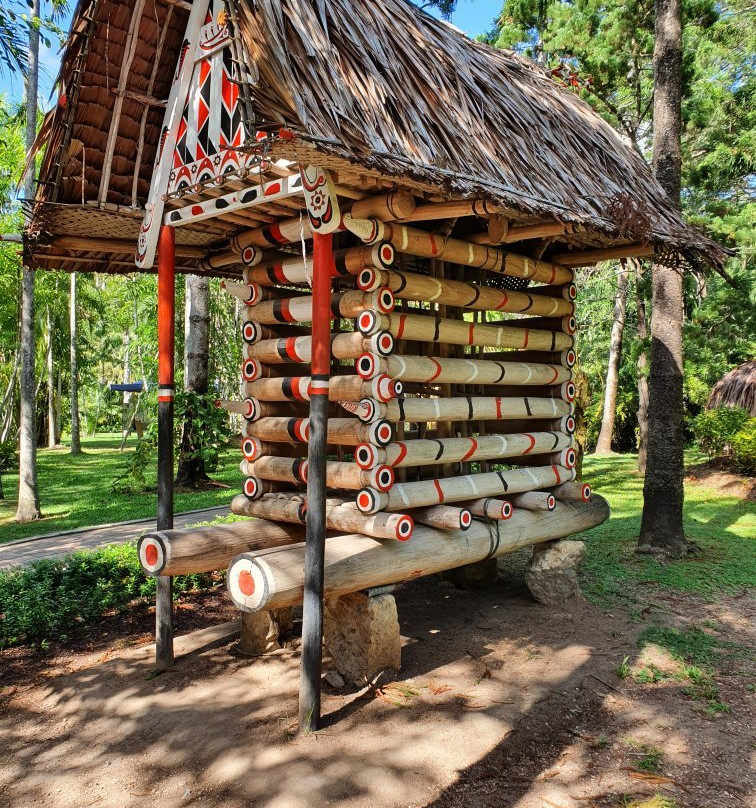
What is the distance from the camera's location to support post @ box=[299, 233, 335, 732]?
402 centimetres

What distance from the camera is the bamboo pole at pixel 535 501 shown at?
19.8 ft

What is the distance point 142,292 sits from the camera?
24.0 meters

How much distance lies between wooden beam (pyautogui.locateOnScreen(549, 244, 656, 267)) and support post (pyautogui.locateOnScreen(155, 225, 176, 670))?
A: 3723 millimetres

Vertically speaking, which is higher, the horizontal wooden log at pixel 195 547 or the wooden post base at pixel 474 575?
the horizontal wooden log at pixel 195 547

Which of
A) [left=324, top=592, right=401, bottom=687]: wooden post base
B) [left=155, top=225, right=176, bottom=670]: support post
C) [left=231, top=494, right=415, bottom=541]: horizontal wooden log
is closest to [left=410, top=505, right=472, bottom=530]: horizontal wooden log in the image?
[left=231, top=494, right=415, bottom=541]: horizontal wooden log

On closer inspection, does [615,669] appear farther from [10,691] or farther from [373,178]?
[10,691]

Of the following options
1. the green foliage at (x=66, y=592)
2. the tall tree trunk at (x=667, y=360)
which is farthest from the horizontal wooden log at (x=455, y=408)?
the green foliage at (x=66, y=592)

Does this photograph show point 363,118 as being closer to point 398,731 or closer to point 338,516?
point 338,516

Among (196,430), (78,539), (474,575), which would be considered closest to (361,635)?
(474,575)

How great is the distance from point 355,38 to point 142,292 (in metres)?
21.1

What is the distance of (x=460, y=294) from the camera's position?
18.4ft

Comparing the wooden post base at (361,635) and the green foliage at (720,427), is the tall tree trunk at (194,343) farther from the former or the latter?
the green foliage at (720,427)

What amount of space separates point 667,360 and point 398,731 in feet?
19.8

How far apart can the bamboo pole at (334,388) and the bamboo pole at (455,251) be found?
0.98 m
